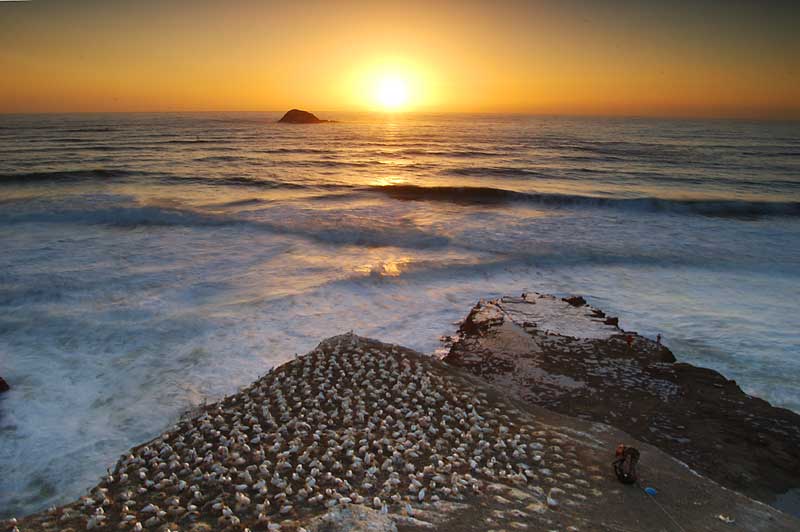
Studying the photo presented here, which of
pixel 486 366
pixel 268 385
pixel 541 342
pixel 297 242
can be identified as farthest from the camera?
pixel 297 242

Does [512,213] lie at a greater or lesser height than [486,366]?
greater

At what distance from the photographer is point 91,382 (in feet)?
29.9

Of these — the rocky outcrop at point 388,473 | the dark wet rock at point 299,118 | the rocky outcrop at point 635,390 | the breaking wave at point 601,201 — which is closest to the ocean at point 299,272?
the breaking wave at point 601,201

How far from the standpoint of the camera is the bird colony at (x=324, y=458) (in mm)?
4680

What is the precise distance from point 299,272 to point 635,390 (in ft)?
35.9

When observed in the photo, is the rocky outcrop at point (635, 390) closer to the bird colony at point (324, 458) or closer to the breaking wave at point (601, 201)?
the bird colony at point (324, 458)

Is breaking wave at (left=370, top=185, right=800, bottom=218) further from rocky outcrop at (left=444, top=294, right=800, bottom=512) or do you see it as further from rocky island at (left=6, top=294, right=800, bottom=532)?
rocky island at (left=6, top=294, right=800, bottom=532)

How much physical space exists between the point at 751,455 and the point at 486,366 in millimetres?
4014

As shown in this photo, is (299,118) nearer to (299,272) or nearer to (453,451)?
(299,272)

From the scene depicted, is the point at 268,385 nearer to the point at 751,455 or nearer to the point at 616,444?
the point at 616,444

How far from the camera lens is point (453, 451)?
5738 mm

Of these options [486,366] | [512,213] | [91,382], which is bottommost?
[91,382]

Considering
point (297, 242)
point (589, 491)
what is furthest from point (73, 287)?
point (589, 491)

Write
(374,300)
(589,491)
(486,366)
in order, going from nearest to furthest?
(589,491), (486,366), (374,300)
